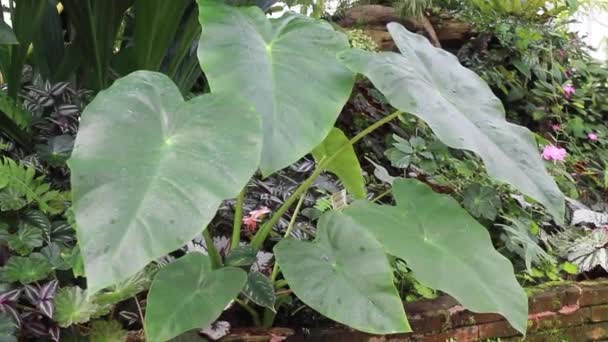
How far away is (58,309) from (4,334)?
91 millimetres

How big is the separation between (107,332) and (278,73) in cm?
56

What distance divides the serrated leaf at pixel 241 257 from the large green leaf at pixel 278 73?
34 cm

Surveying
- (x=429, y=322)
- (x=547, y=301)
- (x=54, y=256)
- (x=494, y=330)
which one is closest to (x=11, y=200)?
(x=54, y=256)

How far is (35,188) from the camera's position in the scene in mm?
1277

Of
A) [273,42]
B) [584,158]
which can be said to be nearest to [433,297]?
[273,42]

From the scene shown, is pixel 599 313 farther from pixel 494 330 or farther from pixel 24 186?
pixel 24 186

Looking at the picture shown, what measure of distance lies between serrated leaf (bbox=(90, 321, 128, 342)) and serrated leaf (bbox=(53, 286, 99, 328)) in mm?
39

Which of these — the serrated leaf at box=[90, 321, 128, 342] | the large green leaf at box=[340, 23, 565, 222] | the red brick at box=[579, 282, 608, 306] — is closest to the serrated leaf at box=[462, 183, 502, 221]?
the red brick at box=[579, 282, 608, 306]

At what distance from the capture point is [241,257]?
1138 mm

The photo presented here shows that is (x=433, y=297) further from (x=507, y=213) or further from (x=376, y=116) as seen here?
(x=376, y=116)

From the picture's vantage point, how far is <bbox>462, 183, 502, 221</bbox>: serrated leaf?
1.81 metres

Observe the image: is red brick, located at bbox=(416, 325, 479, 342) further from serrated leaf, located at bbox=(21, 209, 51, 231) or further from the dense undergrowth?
serrated leaf, located at bbox=(21, 209, 51, 231)

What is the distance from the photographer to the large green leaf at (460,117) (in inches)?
38.2

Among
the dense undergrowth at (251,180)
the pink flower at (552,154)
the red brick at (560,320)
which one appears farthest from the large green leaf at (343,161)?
the pink flower at (552,154)
